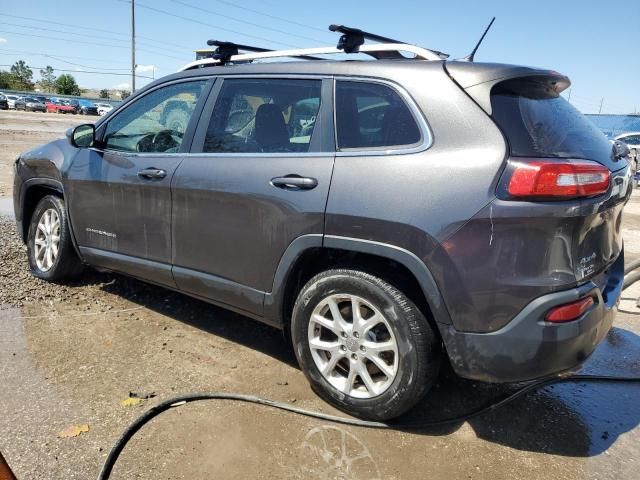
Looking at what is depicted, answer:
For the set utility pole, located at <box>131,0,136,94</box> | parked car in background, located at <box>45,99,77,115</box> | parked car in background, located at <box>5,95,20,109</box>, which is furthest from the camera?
parked car in background, located at <box>45,99,77,115</box>

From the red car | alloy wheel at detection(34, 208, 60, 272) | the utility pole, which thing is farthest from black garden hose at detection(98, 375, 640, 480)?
the red car

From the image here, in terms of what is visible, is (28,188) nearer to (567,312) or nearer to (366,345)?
(366,345)

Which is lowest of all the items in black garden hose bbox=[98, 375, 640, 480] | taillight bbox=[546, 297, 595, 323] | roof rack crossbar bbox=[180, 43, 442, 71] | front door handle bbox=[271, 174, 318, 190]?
black garden hose bbox=[98, 375, 640, 480]

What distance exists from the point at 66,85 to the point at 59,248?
11617 cm

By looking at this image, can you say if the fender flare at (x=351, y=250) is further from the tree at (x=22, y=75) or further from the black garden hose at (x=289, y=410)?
the tree at (x=22, y=75)

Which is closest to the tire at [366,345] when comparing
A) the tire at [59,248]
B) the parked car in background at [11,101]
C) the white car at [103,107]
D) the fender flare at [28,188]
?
the tire at [59,248]

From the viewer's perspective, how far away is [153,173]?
363cm

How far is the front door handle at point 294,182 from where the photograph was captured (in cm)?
287

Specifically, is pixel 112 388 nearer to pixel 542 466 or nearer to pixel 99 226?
pixel 99 226

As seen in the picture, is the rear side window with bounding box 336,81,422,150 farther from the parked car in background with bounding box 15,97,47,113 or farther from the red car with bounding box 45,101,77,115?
the red car with bounding box 45,101,77,115

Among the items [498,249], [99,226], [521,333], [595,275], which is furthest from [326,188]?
[99,226]

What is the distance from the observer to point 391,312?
2.66 metres

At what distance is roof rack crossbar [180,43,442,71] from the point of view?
294 cm

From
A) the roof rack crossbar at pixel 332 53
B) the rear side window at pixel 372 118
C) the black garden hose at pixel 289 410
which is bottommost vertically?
the black garden hose at pixel 289 410
